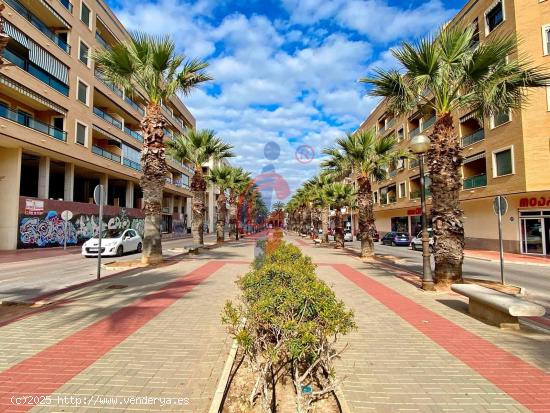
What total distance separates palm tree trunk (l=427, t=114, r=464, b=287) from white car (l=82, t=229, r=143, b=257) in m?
16.2

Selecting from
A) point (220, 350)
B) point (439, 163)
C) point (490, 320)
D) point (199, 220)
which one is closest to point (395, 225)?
point (199, 220)

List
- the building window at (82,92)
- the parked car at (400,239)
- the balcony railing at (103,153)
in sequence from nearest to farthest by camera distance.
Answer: the building window at (82,92) → the balcony railing at (103,153) → the parked car at (400,239)

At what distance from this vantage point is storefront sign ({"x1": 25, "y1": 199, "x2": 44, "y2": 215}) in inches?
919

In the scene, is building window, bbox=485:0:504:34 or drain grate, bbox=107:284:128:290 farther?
building window, bbox=485:0:504:34

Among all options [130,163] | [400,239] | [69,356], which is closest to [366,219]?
[400,239]

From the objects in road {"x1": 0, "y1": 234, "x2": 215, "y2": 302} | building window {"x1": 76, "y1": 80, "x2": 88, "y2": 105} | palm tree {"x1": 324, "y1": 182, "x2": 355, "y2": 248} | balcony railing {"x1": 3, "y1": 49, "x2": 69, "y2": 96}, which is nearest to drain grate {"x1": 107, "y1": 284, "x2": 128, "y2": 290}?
road {"x1": 0, "y1": 234, "x2": 215, "y2": 302}

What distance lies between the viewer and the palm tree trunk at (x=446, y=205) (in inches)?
365

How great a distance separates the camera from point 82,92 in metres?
28.7

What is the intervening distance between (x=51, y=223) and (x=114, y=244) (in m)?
10.8

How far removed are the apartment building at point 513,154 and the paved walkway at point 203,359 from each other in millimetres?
13662

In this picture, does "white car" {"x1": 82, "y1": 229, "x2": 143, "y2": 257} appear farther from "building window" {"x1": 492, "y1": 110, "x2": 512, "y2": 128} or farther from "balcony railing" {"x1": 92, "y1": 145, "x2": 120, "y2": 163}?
"building window" {"x1": 492, "y1": 110, "x2": 512, "y2": 128}

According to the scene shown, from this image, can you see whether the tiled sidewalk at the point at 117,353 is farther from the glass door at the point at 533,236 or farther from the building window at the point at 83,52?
the building window at the point at 83,52

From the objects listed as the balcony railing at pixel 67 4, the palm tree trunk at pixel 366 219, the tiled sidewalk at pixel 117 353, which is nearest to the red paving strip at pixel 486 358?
the tiled sidewalk at pixel 117 353

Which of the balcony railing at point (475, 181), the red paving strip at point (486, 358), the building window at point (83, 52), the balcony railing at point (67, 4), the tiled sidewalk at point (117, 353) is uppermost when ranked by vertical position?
the balcony railing at point (67, 4)
